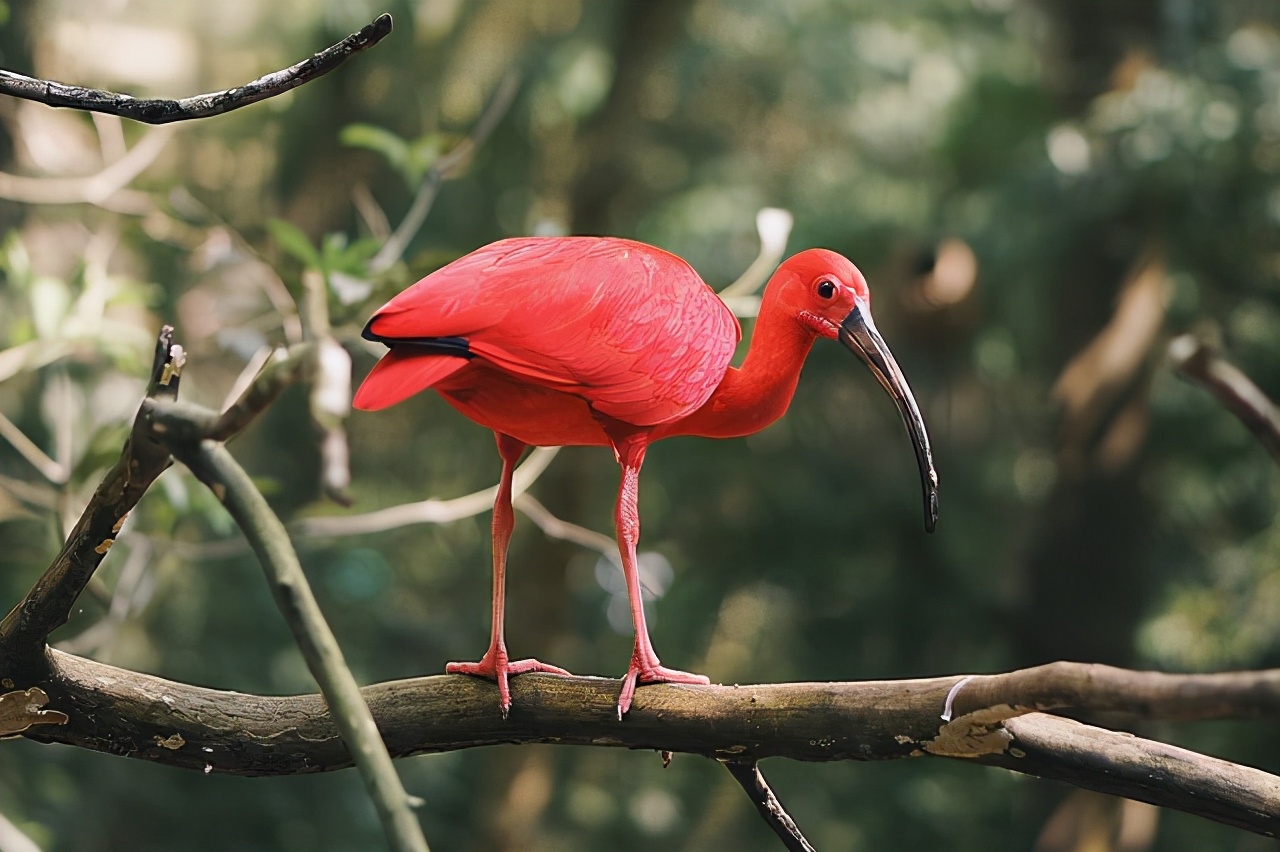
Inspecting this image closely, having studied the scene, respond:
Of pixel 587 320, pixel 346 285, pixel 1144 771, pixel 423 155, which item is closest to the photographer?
pixel 1144 771

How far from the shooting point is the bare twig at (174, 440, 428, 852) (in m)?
0.66

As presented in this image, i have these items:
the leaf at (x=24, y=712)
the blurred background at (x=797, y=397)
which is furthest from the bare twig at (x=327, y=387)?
the blurred background at (x=797, y=397)

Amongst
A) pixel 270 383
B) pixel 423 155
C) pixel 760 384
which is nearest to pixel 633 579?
pixel 760 384

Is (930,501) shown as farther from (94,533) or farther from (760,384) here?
(94,533)

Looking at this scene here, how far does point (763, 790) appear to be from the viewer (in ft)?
3.67

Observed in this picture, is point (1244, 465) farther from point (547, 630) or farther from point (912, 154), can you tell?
point (547, 630)

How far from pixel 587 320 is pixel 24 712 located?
0.60 m

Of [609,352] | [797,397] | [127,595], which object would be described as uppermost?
[797,397]

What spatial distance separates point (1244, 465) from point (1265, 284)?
0.70 m

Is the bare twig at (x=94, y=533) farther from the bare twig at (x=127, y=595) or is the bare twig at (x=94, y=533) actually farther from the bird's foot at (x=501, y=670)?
the bare twig at (x=127, y=595)

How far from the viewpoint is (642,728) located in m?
1.07

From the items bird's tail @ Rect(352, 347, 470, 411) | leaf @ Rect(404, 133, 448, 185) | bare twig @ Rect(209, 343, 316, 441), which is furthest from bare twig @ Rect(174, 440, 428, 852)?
leaf @ Rect(404, 133, 448, 185)

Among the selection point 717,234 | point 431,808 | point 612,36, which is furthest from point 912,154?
point 431,808

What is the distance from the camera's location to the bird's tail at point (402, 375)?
93 cm
